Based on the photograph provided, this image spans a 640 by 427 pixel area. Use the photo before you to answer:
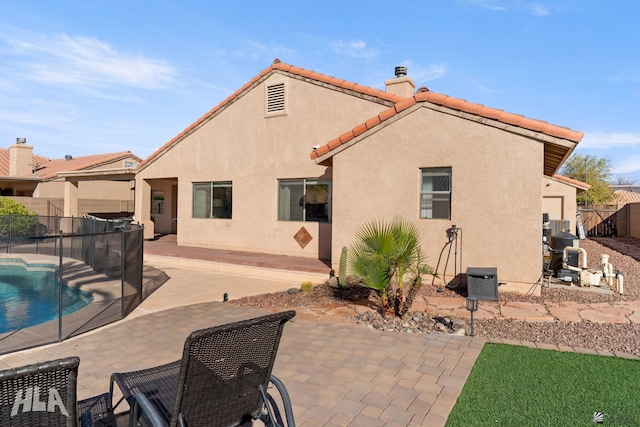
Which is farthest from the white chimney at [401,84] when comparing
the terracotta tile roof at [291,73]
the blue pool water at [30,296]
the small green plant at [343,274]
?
the blue pool water at [30,296]

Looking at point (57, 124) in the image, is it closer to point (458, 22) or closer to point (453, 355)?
point (458, 22)

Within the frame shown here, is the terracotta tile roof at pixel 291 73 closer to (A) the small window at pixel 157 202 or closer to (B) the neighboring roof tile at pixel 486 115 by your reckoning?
(B) the neighboring roof tile at pixel 486 115

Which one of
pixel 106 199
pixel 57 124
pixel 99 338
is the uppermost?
pixel 57 124

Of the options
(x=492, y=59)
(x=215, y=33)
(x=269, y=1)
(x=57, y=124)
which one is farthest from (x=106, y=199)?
(x=492, y=59)

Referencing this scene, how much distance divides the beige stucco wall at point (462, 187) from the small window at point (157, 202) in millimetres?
14925

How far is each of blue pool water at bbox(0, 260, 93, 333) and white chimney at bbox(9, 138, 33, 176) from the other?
65.4 feet

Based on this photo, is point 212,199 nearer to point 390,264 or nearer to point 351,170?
point 351,170

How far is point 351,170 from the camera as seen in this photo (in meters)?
10.6

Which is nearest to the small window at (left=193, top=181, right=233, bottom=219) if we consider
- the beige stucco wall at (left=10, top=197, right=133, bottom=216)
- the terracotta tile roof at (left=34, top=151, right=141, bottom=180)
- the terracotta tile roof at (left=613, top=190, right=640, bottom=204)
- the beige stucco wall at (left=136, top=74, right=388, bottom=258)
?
the beige stucco wall at (left=136, top=74, right=388, bottom=258)

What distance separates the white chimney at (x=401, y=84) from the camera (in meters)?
13.2

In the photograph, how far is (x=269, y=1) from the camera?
499 inches

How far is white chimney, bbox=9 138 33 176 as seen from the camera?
30453mm

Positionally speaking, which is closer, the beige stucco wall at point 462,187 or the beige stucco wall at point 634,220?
the beige stucco wall at point 462,187

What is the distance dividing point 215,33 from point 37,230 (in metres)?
13.3
